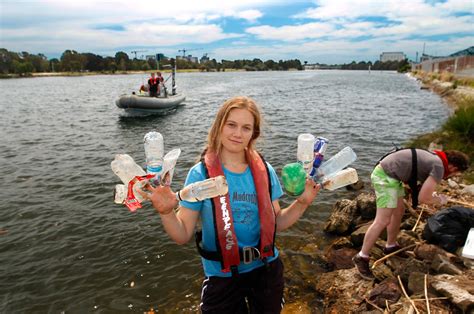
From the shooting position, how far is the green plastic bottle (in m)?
2.50

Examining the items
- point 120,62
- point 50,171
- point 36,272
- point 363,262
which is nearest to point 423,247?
point 363,262

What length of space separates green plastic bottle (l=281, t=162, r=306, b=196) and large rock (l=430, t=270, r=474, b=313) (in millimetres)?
2105

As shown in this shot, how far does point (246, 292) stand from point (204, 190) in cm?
101

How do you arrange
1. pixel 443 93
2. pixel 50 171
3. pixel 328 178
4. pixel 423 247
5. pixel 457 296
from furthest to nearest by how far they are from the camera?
pixel 443 93 < pixel 50 171 < pixel 423 247 < pixel 457 296 < pixel 328 178

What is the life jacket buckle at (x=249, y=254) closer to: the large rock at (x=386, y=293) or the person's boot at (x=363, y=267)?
the large rock at (x=386, y=293)

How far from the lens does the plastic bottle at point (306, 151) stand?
246cm

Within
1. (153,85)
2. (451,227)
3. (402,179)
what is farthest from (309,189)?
(153,85)

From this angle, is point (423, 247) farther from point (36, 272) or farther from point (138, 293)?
point (36, 272)

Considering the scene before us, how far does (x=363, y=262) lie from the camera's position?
183 inches

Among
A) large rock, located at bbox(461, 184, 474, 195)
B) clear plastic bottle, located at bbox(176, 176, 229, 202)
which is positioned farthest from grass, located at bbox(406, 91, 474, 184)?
clear plastic bottle, located at bbox(176, 176, 229, 202)

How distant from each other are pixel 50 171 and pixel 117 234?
5677mm

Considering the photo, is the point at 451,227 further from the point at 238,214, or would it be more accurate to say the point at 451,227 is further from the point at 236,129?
the point at 236,129

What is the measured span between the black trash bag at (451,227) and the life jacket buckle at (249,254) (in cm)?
315

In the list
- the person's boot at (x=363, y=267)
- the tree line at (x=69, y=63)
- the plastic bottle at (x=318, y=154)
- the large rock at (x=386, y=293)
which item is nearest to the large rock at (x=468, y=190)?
the person's boot at (x=363, y=267)
